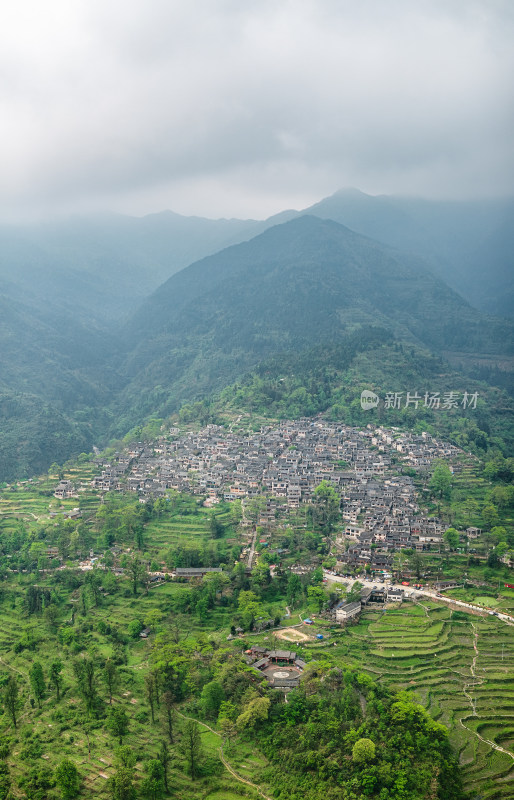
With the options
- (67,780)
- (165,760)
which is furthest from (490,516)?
(67,780)

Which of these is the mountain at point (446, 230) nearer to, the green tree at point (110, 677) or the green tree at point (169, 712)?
the green tree at point (169, 712)

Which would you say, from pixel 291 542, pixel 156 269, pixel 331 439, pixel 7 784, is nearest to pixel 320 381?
pixel 331 439

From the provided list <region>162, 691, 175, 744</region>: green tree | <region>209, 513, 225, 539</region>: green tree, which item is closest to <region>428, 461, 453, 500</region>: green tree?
<region>209, 513, 225, 539</region>: green tree

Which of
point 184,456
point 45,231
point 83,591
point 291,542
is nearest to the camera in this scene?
point 83,591

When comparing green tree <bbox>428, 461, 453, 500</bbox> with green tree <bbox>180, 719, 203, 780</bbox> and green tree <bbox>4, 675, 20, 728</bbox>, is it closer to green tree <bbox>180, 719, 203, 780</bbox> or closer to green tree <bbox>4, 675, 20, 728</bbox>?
green tree <bbox>180, 719, 203, 780</bbox>

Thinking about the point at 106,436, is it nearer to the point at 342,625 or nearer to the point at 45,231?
the point at 342,625
